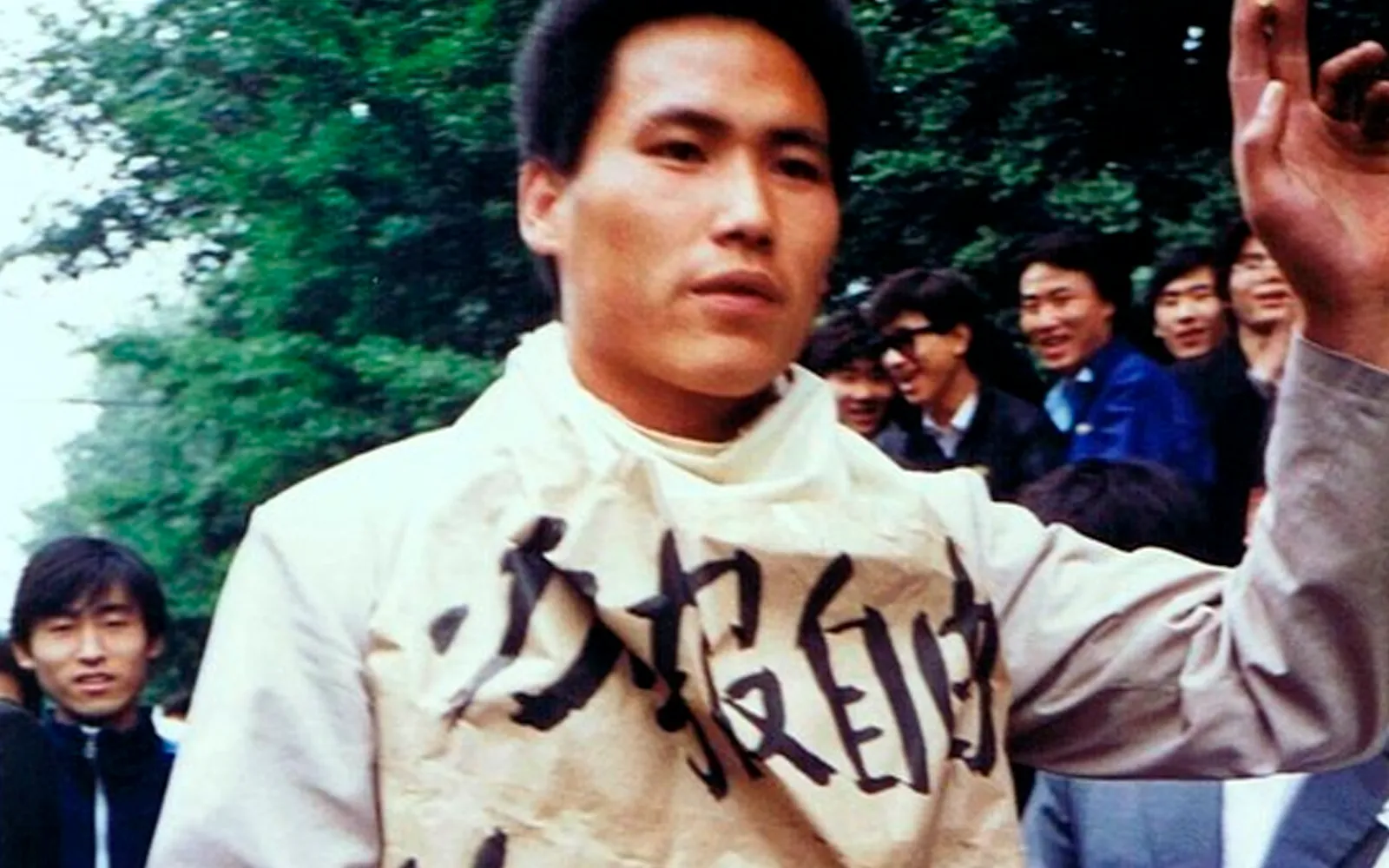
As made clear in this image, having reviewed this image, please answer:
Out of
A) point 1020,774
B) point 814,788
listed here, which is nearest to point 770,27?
point 814,788

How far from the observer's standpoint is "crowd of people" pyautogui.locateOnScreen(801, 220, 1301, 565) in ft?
19.3

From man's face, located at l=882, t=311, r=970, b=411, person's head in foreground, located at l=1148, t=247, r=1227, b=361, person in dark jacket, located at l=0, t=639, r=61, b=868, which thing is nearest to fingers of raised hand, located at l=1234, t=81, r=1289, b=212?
person in dark jacket, located at l=0, t=639, r=61, b=868

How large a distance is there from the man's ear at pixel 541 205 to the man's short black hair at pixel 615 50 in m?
0.01

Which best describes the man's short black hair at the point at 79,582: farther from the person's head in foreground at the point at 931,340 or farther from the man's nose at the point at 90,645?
the person's head in foreground at the point at 931,340

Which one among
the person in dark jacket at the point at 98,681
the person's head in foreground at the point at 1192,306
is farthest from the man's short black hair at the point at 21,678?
the person's head in foreground at the point at 1192,306

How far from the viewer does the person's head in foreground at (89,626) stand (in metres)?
5.44

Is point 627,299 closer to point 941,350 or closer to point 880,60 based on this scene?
point 941,350

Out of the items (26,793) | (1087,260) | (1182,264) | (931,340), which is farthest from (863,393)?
(26,793)

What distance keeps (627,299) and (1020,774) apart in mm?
2345

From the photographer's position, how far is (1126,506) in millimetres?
4133

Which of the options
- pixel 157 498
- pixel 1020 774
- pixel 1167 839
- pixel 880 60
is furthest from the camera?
pixel 157 498

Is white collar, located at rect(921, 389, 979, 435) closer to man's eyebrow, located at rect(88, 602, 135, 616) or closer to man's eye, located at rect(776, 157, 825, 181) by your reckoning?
man's eyebrow, located at rect(88, 602, 135, 616)

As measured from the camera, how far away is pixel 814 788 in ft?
6.57

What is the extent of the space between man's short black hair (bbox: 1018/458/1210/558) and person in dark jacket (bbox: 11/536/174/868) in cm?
202
